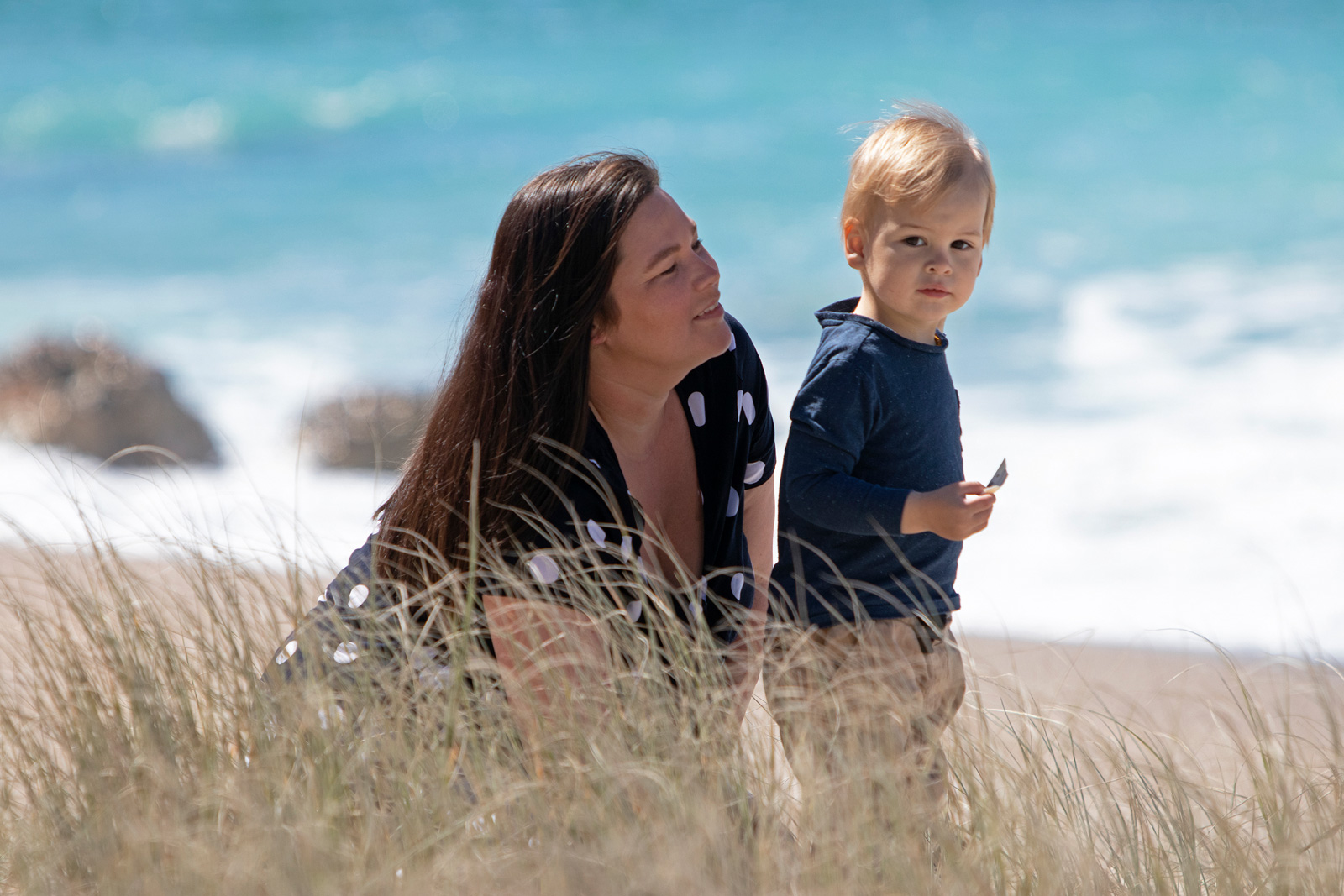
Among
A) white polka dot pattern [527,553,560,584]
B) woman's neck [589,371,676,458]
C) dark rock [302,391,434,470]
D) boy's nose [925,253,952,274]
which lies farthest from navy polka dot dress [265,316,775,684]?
dark rock [302,391,434,470]

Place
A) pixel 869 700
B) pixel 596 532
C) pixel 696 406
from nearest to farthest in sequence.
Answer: pixel 869 700 < pixel 596 532 < pixel 696 406

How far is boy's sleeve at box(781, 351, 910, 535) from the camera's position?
2.47m

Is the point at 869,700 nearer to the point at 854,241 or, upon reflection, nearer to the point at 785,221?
the point at 854,241

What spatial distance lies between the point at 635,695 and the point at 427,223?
14342 mm

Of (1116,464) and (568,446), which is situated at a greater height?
(568,446)

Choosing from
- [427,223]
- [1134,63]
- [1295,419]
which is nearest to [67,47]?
[427,223]

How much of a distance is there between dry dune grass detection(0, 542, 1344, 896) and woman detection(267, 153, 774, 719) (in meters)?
0.14

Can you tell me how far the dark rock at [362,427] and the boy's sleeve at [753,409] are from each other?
505 centimetres

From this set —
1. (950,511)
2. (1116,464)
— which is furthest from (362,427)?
(950,511)

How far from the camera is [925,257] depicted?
262 cm

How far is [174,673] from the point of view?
2111 millimetres

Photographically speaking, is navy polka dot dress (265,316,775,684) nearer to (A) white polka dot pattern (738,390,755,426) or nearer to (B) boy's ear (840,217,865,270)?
(A) white polka dot pattern (738,390,755,426)

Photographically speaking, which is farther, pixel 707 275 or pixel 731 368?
pixel 731 368

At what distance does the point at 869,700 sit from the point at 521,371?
935 millimetres
